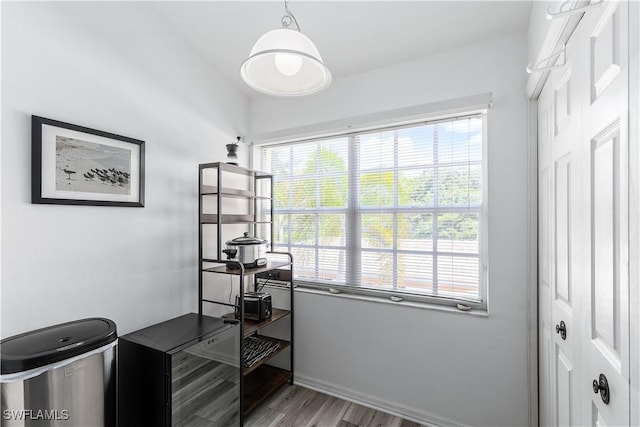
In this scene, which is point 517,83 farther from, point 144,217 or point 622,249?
point 144,217

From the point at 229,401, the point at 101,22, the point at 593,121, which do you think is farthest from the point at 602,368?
the point at 101,22

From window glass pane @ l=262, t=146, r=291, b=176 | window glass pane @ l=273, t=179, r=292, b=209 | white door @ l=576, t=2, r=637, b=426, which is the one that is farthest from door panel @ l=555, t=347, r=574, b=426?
window glass pane @ l=262, t=146, r=291, b=176

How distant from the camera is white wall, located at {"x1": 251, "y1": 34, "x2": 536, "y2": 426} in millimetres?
1818

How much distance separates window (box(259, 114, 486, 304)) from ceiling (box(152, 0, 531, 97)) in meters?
0.54

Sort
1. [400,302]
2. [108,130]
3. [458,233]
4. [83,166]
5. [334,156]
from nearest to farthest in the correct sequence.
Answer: [83,166]
[108,130]
[458,233]
[400,302]
[334,156]

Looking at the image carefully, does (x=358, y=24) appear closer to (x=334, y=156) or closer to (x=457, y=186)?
(x=334, y=156)

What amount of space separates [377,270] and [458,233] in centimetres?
68

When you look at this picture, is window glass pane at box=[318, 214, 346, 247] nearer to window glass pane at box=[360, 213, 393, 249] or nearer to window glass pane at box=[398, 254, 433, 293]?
window glass pane at box=[360, 213, 393, 249]

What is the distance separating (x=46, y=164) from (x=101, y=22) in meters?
0.92

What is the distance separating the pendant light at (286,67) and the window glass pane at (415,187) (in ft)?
3.88

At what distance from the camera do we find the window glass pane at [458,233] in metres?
2.02

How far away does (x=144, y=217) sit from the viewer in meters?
1.93

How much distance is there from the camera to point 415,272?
2211 millimetres

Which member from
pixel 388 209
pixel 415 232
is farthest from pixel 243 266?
pixel 415 232
